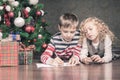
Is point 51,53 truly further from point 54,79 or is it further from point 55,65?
point 54,79

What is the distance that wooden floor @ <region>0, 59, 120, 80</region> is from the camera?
270cm

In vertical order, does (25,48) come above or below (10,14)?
below

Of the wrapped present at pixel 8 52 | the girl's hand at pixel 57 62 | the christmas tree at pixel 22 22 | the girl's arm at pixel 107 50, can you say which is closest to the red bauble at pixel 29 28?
the christmas tree at pixel 22 22

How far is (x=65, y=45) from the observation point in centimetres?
333

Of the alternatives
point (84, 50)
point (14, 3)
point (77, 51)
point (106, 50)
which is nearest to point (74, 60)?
point (77, 51)

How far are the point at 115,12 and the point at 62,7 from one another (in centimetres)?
55

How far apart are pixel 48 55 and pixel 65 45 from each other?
0.17 metres

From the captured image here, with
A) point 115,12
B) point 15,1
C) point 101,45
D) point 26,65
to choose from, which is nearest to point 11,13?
point 15,1

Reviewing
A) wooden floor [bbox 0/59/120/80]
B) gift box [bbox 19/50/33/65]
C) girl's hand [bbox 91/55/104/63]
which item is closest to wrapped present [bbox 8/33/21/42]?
gift box [bbox 19/50/33/65]

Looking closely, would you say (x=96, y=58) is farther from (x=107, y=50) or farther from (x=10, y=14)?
(x=10, y=14)

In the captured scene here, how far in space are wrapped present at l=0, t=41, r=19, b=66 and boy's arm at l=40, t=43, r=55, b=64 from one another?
0.23 m

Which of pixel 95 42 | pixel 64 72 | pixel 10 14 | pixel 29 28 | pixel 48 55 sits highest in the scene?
pixel 10 14

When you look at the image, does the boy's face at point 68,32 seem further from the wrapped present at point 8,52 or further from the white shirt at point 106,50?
the wrapped present at point 8,52

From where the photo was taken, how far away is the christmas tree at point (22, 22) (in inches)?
132
